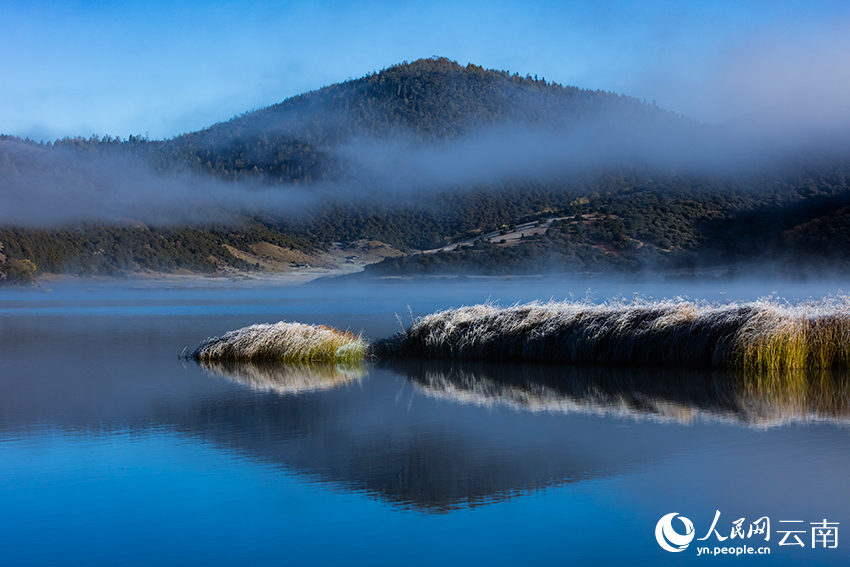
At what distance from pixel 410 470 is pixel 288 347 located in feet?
24.5

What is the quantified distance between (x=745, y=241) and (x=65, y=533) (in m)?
47.9

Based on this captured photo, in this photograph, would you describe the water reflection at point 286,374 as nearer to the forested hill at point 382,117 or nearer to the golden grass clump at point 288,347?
the golden grass clump at point 288,347

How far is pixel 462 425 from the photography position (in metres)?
7.55

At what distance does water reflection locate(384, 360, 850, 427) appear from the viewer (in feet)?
26.0

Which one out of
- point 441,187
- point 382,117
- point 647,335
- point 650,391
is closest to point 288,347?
point 647,335

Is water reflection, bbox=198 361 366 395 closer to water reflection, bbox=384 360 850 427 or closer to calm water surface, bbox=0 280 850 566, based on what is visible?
calm water surface, bbox=0 280 850 566

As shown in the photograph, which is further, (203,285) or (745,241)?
(203,285)

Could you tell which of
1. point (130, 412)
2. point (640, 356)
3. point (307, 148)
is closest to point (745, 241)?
point (640, 356)

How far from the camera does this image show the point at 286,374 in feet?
38.0

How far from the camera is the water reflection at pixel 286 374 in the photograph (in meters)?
10.3

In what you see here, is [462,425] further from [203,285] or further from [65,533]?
[203,285]

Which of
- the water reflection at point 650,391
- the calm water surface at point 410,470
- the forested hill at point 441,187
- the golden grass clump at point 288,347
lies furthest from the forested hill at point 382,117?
the calm water surface at point 410,470

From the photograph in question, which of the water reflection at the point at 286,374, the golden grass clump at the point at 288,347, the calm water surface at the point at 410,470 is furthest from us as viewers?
the golden grass clump at the point at 288,347

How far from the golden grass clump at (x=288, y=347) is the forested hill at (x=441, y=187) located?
33.3 metres
